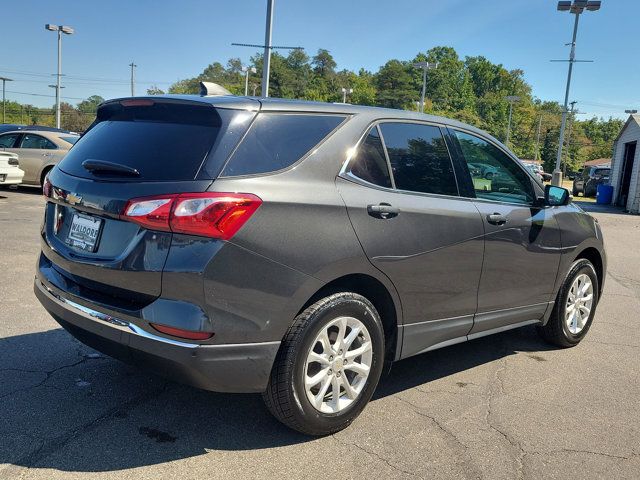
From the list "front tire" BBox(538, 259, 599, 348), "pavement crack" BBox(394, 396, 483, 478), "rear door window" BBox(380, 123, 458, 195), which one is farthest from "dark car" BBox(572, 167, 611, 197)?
"pavement crack" BBox(394, 396, 483, 478)

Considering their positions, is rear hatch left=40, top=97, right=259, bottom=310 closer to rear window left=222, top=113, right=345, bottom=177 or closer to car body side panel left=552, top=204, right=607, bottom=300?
rear window left=222, top=113, right=345, bottom=177

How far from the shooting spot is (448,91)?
108188 millimetres

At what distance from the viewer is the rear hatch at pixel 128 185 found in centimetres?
268

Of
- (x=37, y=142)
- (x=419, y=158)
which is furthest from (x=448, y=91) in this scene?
(x=419, y=158)

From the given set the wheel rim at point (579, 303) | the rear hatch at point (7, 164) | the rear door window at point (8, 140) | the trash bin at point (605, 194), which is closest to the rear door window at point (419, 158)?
the wheel rim at point (579, 303)

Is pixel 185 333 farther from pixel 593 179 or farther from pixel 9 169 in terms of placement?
pixel 593 179

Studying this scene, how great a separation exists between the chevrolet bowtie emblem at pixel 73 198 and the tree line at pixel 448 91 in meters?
73.9

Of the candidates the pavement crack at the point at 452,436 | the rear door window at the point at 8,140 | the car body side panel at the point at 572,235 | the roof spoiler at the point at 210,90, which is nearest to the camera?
the pavement crack at the point at 452,436

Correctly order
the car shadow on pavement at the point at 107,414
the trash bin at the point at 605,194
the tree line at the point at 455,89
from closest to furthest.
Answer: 1. the car shadow on pavement at the point at 107,414
2. the trash bin at the point at 605,194
3. the tree line at the point at 455,89

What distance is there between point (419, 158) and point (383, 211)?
0.64 m

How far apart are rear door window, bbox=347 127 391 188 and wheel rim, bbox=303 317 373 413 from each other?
81 cm

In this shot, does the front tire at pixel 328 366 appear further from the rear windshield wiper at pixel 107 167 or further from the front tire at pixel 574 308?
the front tire at pixel 574 308

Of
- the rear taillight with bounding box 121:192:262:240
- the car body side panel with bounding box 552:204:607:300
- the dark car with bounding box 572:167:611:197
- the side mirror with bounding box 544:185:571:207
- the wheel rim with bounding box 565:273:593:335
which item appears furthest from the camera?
the dark car with bounding box 572:167:611:197

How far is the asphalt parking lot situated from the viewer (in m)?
2.82
